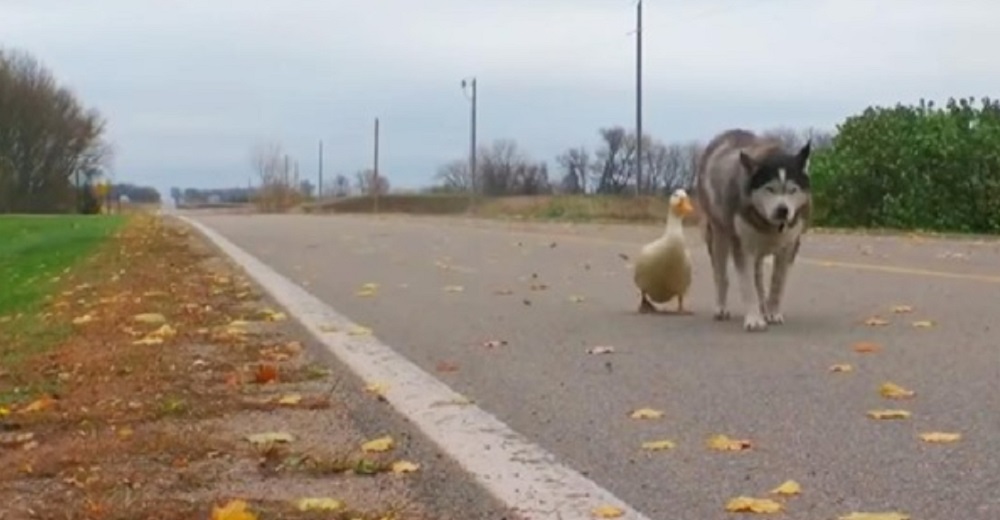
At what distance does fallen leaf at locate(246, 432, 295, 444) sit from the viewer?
261 inches

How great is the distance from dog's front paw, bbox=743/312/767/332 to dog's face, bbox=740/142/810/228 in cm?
59

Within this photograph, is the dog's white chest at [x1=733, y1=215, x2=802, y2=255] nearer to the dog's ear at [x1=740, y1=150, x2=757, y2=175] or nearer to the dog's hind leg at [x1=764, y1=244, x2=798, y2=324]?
the dog's hind leg at [x1=764, y1=244, x2=798, y2=324]

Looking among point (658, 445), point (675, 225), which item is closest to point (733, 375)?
point (658, 445)

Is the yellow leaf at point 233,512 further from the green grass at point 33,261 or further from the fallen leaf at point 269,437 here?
the green grass at point 33,261

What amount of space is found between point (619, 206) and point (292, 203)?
223ft

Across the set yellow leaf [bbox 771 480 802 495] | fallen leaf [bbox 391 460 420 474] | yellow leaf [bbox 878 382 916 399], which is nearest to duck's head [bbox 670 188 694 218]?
yellow leaf [bbox 878 382 916 399]

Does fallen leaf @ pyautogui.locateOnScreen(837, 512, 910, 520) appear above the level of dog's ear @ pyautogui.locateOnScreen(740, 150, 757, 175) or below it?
below

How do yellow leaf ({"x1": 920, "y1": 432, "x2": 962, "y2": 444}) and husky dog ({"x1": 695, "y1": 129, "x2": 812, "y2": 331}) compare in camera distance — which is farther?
husky dog ({"x1": 695, "y1": 129, "x2": 812, "y2": 331})

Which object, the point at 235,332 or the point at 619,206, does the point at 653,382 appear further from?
the point at 619,206

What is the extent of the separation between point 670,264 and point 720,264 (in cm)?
68

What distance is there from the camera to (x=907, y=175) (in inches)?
1534

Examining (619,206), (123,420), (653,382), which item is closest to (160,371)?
(123,420)

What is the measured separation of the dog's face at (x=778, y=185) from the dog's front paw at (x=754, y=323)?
1.92 ft

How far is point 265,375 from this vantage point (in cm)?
862
